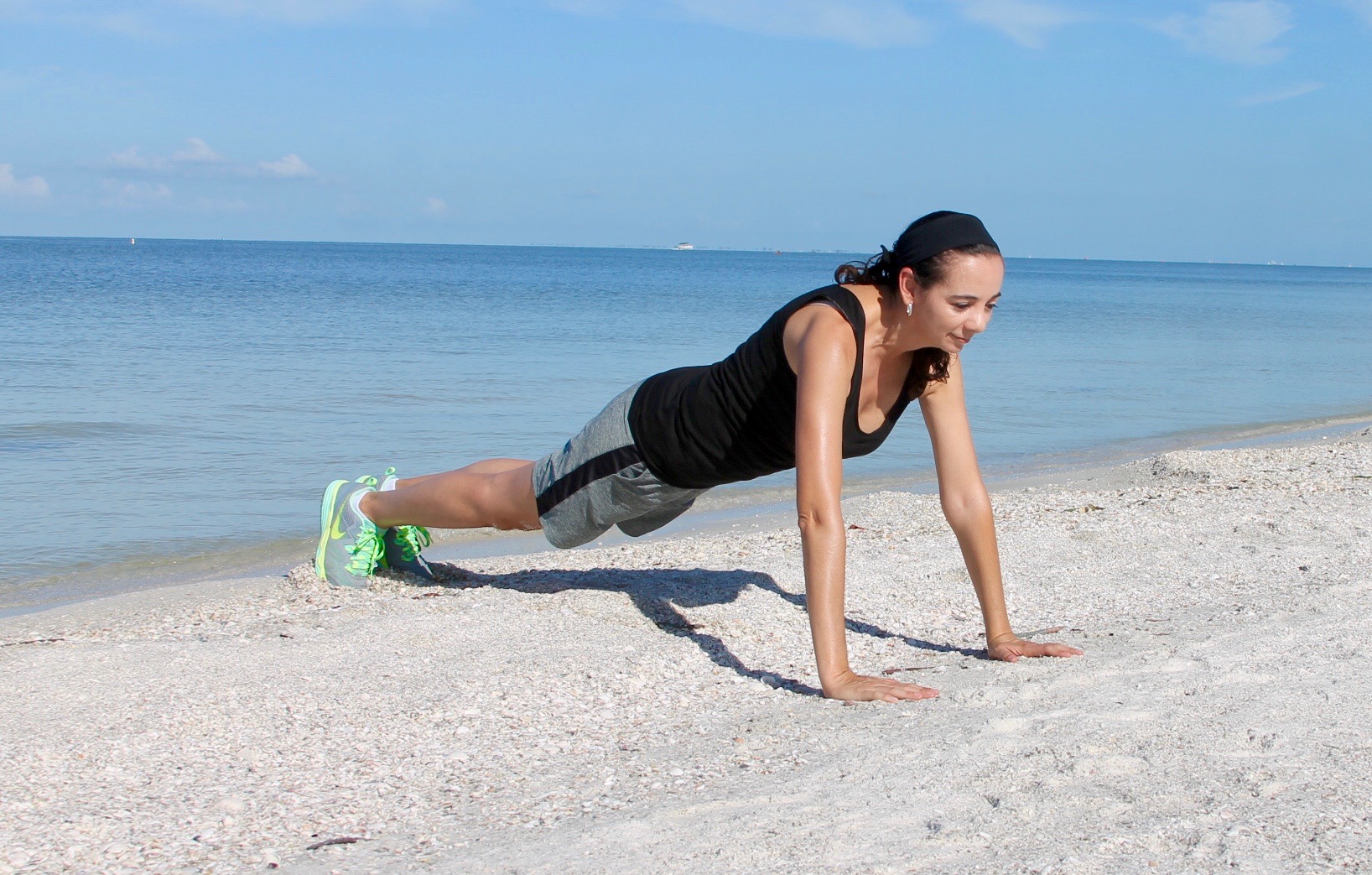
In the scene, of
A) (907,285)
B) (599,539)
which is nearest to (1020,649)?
(907,285)

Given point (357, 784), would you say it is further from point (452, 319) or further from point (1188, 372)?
point (452, 319)

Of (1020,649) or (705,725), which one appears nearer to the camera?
(705,725)

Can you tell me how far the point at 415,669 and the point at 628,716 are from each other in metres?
0.79

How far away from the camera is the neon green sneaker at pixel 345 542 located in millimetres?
4973

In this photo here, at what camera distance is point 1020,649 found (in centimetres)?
371

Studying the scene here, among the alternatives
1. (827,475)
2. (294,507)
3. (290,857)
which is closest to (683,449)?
(827,475)

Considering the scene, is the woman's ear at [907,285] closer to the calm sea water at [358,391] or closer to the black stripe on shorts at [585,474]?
the black stripe on shorts at [585,474]

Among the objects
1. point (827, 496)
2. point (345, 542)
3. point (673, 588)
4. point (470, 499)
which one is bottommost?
point (673, 588)

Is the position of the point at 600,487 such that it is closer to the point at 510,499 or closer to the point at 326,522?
the point at 510,499

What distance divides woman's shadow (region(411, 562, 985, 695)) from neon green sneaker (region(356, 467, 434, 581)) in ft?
0.34

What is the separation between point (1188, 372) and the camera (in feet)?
60.6

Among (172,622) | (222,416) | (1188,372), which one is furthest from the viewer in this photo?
(1188,372)

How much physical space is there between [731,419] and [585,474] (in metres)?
0.63

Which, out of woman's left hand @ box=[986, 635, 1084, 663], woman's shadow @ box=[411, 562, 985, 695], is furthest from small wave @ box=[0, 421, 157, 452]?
woman's left hand @ box=[986, 635, 1084, 663]
